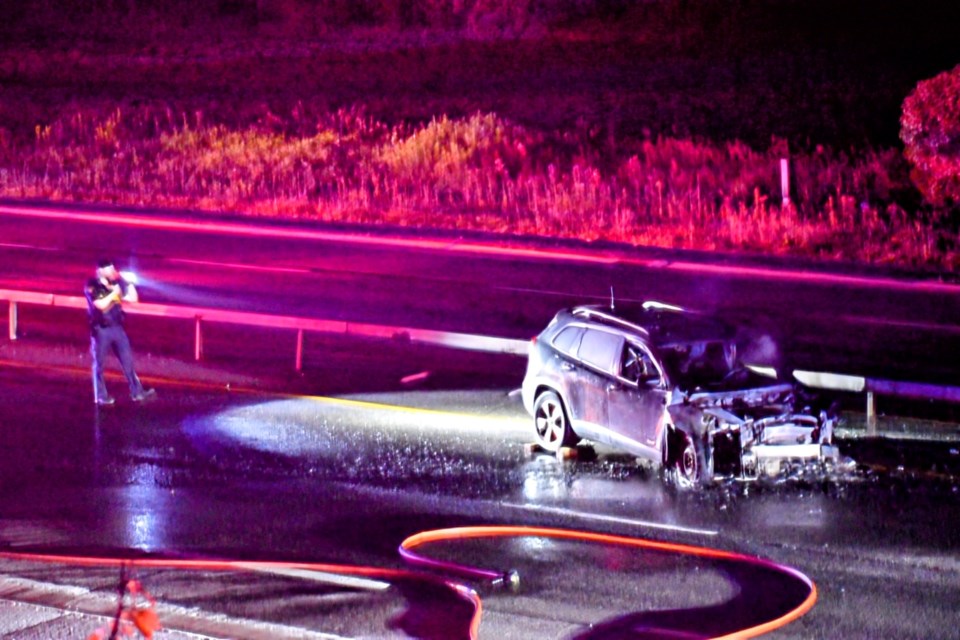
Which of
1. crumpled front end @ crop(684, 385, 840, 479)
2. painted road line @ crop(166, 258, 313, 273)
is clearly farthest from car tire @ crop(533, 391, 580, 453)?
painted road line @ crop(166, 258, 313, 273)

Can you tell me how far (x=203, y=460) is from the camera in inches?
525

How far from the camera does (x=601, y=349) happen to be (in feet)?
43.1

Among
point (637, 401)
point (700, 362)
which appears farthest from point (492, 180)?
point (637, 401)

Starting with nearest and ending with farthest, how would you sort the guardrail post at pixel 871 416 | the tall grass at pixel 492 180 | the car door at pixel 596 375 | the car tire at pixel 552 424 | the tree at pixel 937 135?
the car door at pixel 596 375 < the car tire at pixel 552 424 < the guardrail post at pixel 871 416 < the tree at pixel 937 135 < the tall grass at pixel 492 180

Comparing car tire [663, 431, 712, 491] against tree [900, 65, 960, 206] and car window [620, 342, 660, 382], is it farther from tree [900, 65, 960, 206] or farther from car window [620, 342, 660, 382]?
tree [900, 65, 960, 206]

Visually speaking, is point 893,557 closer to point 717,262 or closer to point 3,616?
point 3,616

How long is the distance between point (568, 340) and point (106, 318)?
200 inches

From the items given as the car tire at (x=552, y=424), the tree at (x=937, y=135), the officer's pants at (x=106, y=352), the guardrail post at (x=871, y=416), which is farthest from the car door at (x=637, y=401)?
the tree at (x=937, y=135)

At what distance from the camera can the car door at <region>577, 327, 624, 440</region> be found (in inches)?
508

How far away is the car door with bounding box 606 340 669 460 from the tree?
56.2 ft

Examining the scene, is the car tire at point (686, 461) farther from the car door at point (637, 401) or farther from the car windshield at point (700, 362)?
the car windshield at point (700, 362)

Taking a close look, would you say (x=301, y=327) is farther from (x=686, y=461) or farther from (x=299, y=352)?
(x=686, y=461)

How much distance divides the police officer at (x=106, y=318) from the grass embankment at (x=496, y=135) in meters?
14.2

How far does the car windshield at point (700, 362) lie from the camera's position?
12.3m
